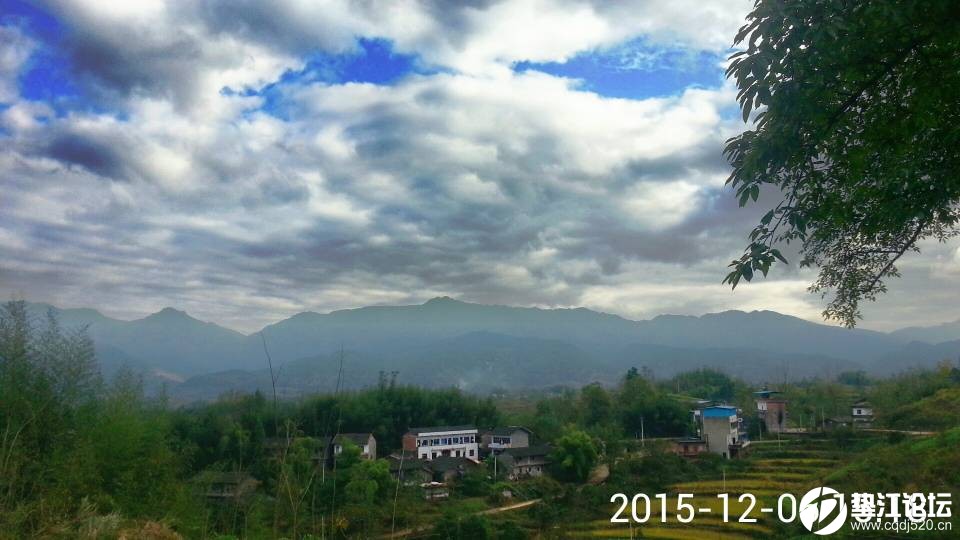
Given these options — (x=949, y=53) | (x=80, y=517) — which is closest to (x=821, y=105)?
(x=949, y=53)

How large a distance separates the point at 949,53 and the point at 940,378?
47.2m

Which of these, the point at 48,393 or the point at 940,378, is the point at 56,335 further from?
the point at 940,378

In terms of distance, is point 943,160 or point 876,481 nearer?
point 943,160

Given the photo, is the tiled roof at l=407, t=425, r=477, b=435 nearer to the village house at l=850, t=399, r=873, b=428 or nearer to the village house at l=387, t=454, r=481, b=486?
the village house at l=387, t=454, r=481, b=486

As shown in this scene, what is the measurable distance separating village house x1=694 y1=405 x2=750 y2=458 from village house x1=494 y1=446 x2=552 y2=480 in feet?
30.8

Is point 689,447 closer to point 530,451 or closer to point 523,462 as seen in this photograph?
point 530,451

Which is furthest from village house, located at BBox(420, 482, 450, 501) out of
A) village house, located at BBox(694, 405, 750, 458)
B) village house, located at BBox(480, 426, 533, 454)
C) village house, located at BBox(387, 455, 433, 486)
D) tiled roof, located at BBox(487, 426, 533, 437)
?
village house, located at BBox(694, 405, 750, 458)

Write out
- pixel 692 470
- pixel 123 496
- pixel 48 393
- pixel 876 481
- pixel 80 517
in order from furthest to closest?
1. pixel 692 470
2. pixel 876 481
3. pixel 123 496
4. pixel 48 393
5. pixel 80 517

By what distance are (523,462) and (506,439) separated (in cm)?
650

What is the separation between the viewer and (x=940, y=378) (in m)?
39.6

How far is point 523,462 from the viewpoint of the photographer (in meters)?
33.1

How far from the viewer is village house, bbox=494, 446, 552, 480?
3197cm

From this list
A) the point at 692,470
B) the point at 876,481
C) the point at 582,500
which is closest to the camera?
the point at 876,481

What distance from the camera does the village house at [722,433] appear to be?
108ft
